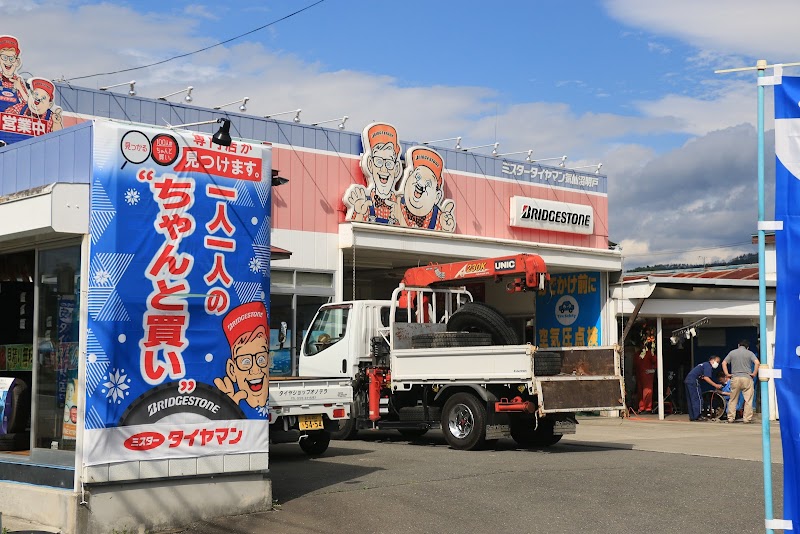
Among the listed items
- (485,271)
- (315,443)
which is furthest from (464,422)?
(485,271)

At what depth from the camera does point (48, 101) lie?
60.0ft

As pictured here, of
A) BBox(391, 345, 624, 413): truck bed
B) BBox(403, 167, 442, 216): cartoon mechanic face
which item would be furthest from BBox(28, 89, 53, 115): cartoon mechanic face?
BBox(403, 167, 442, 216): cartoon mechanic face

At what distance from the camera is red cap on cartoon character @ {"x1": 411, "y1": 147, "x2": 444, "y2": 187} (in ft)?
76.7

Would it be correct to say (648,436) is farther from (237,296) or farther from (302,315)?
(237,296)

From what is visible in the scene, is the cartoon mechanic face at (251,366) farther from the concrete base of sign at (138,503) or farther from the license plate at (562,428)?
the license plate at (562,428)

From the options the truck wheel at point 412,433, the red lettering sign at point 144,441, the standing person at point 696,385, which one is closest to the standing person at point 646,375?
the standing person at point 696,385

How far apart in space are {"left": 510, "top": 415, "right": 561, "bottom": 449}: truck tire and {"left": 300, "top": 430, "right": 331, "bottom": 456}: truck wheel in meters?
3.06

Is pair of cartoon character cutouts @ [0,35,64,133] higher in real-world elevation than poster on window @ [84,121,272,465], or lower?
higher

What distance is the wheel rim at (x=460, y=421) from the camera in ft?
51.3

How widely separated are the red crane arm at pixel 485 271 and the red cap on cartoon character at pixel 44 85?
7.24 m

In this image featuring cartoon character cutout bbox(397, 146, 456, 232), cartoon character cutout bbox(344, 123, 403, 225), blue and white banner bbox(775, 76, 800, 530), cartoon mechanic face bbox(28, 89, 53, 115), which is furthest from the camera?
cartoon character cutout bbox(397, 146, 456, 232)

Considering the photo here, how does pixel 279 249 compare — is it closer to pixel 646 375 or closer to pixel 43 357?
pixel 43 357

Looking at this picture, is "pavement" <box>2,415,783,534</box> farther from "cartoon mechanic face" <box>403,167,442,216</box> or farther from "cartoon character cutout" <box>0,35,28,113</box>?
"cartoon character cutout" <box>0,35,28,113</box>

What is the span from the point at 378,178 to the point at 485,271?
6528 mm
